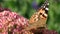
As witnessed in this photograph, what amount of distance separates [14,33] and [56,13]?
11.0 ft

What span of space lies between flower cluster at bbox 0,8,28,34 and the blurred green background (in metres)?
2.56

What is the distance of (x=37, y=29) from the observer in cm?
632

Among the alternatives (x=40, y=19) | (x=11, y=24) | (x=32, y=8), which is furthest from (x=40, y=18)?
(x=32, y=8)

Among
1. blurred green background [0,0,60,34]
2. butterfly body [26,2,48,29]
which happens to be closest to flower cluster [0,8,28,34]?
butterfly body [26,2,48,29]

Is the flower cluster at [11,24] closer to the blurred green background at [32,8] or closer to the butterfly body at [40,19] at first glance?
the butterfly body at [40,19]

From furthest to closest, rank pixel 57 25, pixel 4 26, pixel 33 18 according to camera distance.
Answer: pixel 57 25
pixel 33 18
pixel 4 26

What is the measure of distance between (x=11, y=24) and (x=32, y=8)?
3.77 m

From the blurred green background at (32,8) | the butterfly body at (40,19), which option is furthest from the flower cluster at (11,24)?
the blurred green background at (32,8)

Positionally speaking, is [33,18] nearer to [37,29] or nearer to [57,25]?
[37,29]

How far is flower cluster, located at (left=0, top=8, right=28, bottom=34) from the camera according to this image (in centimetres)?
608

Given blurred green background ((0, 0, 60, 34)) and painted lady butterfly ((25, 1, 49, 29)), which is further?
blurred green background ((0, 0, 60, 34))

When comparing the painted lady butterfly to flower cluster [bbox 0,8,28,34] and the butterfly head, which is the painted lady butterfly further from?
flower cluster [bbox 0,8,28,34]

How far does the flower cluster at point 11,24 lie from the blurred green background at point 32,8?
2.56 metres

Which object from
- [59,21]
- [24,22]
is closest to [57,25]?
[59,21]
